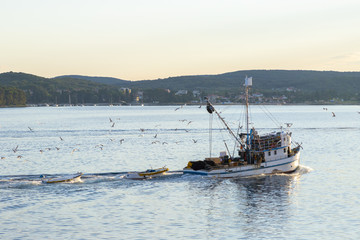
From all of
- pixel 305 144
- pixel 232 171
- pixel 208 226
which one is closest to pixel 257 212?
pixel 208 226

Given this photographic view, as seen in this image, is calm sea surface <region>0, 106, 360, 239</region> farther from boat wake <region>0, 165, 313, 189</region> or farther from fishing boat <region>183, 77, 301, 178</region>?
fishing boat <region>183, 77, 301, 178</region>

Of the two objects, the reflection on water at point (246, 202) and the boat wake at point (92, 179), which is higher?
the boat wake at point (92, 179)

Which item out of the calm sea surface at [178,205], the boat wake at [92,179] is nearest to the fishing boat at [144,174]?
the boat wake at [92,179]

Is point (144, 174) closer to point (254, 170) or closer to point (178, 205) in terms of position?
point (178, 205)

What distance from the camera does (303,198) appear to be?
2146 inches

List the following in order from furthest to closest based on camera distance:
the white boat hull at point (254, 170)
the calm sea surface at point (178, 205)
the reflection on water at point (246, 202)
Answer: the white boat hull at point (254, 170) → the reflection on water at point (246, 202) → the calm sea surface at point (178, 205)

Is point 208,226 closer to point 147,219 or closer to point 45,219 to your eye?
point 147,219

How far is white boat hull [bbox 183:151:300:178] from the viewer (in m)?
65.9

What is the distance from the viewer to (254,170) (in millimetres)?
67625

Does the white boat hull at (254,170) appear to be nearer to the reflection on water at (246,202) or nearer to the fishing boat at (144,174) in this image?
the reflection on water at (246,202)

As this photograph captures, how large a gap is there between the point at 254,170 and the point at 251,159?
169 cm

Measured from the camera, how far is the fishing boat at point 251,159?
65.9 meters

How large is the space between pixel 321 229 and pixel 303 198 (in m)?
12.8

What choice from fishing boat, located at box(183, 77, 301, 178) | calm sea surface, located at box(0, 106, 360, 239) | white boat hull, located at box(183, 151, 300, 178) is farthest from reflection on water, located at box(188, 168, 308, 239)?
fishing boat, located at box(183, 77, 301, 178)
